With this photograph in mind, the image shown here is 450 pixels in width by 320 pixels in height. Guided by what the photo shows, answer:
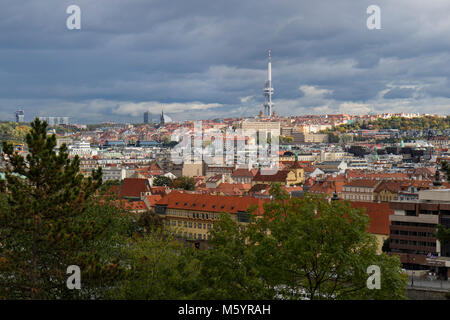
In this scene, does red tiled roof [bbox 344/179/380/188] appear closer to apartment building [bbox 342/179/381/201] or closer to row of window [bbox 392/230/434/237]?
apartment building [bbox 342/179/381/201]

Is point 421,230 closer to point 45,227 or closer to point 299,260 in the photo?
point 299,260

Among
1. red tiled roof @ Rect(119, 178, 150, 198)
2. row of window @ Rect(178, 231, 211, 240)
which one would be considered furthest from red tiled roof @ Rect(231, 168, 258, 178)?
row of window @ Rect(178, 231, 211, 240)

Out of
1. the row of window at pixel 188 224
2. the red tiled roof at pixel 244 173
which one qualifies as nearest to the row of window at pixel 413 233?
the row of window at pixel 188 224

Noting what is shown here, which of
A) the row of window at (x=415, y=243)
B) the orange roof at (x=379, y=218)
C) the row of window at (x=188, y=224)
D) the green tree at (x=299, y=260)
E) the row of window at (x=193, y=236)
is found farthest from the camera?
the row of window at (x=188, y=224)

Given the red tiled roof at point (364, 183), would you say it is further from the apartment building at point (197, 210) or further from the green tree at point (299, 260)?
the green tree at point (299, 260)

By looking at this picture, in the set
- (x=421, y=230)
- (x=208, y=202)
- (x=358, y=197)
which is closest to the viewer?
(x=421, y=230)

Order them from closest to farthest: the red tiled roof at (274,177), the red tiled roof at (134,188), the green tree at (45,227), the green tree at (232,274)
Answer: the green tree at (45,227), the green tree at (232,274), the red tiled roof at (134,188), the red tiled roof at (274,177)

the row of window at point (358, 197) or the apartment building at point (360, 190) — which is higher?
the apartment building at point (360, 190)

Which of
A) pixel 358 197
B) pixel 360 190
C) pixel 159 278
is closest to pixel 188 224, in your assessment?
pixel 358 197

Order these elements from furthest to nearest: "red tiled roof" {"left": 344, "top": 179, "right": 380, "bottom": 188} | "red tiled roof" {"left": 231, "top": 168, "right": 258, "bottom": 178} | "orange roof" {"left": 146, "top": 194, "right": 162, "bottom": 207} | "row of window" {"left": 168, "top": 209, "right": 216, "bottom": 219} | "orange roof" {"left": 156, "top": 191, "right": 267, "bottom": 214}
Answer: "red tiled roof" {"left": 231, "top": 168, "right": 258, "bottom": 178}, "red tiled roof" {"left": 344, "top": 179, "right": 380, "bottom": 188}, "orange roof" {"left": 146, "top": 194, "right": 162, "bottom": 207}, "row of window" {"left": 168, "top": 209, "right": 216, "bottom": 219}, "orange roof" {"left": 156, "top": 191, "right": 267, "bottom": 214}
